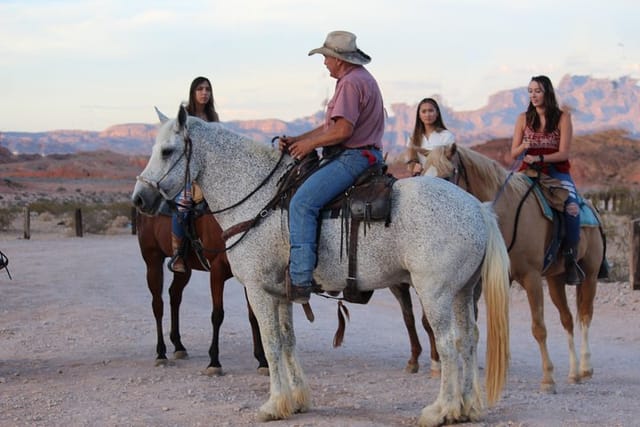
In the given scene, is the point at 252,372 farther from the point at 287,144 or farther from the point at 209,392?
the point at 287,144

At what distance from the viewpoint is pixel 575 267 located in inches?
326

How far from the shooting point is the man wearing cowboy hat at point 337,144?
6180mm

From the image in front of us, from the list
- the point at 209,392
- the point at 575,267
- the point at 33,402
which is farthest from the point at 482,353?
the point at 33,402

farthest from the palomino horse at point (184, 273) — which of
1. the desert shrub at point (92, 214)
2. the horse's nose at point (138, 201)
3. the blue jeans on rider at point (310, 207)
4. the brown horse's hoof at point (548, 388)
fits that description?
the desert shrub at point (92, 214)

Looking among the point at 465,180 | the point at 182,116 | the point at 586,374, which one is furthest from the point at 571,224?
the point at 182,116

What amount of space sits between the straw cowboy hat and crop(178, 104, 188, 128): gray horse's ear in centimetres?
103

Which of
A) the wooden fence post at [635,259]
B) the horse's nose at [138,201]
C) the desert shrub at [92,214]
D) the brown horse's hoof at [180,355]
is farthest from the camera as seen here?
the desert shrub at [92,214]

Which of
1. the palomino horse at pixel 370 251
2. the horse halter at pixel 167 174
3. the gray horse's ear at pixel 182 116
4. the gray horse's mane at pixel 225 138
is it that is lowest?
the palomino horse at pixel 370 251

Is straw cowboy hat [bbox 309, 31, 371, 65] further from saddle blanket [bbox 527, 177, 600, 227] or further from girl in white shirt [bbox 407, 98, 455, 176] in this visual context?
saddle blanket [bbox 527, 177, 600, 227]

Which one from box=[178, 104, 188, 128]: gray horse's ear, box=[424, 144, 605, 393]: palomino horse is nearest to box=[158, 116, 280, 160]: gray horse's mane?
box=[178, 104, 188, 128]: gray horse's ear

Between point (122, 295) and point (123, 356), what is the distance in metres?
5.31

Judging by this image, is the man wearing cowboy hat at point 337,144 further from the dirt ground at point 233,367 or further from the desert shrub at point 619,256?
the desert shrub at point 619,256

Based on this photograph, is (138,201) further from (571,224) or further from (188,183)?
(571,224)

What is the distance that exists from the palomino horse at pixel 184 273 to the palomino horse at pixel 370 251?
1.63 meters
